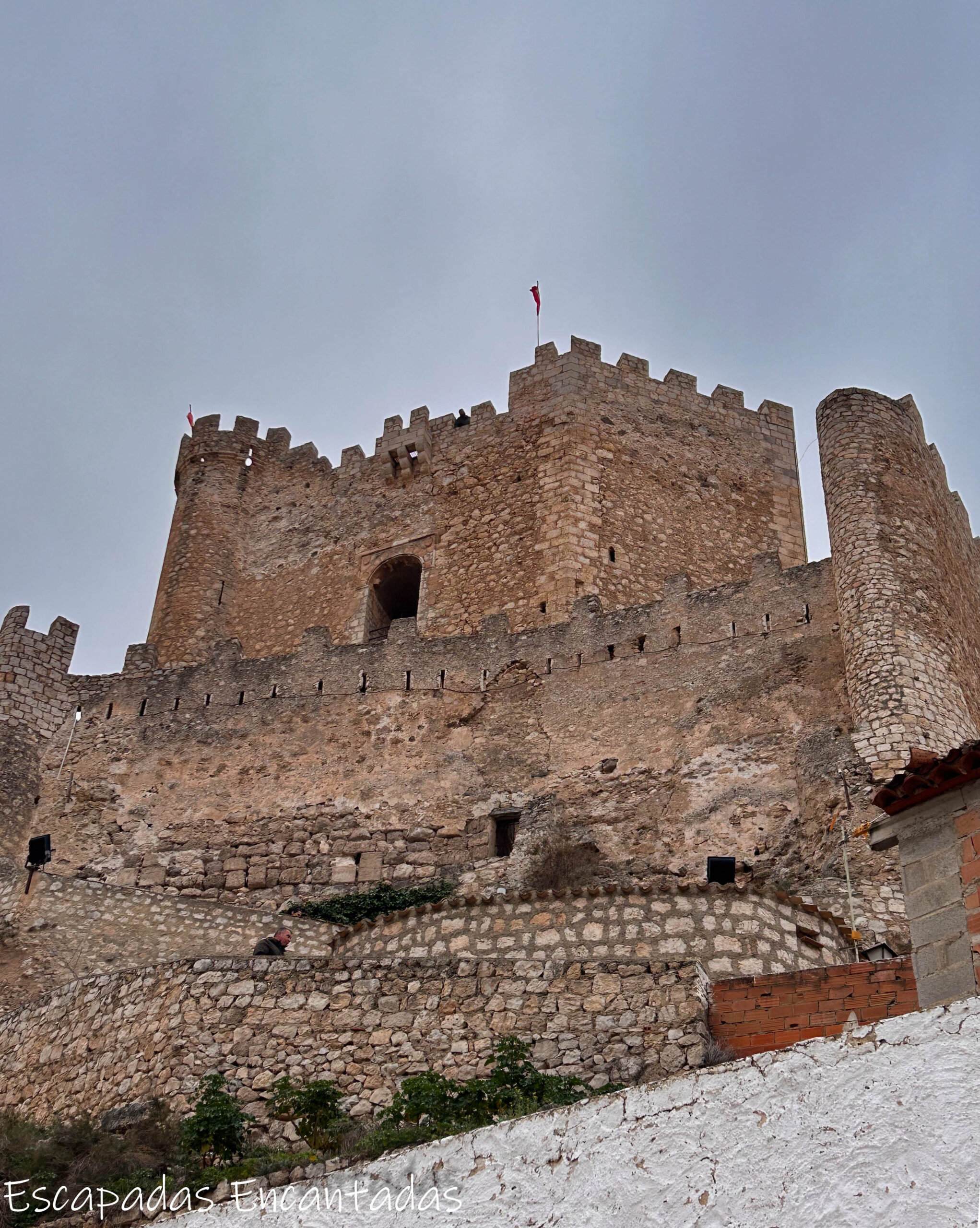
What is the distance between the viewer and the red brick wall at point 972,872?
25.0ft

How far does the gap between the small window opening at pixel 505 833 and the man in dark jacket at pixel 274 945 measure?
595 centimetres

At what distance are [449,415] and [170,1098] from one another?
20.9 metres

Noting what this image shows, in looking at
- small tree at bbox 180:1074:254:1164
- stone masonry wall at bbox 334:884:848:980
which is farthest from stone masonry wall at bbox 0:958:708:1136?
stone masonry wall at bbox 334:884:848:980

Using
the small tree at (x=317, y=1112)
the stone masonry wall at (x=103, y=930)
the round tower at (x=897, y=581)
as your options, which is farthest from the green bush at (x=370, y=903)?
the small tree at (x=317, y=1112)

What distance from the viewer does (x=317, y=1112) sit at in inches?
391

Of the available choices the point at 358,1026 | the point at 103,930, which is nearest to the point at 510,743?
the point at 103,930

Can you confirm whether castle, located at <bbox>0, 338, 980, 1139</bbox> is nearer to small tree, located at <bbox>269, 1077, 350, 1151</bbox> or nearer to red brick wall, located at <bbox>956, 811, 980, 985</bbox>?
small tree, located at <bbox>269, 1077, 350, 1151</bbox>

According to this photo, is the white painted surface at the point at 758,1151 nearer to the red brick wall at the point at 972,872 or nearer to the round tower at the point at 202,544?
the red brick wall at the point at 972,872

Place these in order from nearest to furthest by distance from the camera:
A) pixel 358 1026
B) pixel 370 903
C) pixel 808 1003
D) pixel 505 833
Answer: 1. pixel 808 1003
2. pixel 358 1026
3. pixel 370 903
4. pixel 505 833

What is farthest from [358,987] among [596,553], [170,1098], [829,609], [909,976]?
[596,553]

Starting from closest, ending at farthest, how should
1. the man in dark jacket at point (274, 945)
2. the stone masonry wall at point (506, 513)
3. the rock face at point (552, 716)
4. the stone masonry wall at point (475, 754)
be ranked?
the man in dark jacket at point (274, 945) < the rock face at point (552, 716) < the stone masonry wall at point (475, 754) < the stone masonry wall at point (506, 513)

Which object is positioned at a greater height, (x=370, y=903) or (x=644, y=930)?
(x=370, y=903)

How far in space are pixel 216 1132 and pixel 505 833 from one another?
10019 mm

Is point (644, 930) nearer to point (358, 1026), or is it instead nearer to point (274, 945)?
point (358, 1026)
